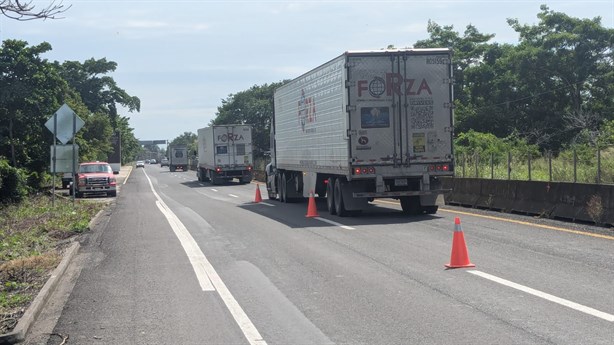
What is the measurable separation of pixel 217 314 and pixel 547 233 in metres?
8.35

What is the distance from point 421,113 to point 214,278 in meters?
9.38

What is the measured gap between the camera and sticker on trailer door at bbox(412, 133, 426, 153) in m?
18.2

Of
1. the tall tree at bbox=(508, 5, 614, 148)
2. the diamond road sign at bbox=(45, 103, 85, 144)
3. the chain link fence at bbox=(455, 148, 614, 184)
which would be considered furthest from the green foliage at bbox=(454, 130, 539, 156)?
the diamond road sign at bbox=(45, 103, 85, 144)

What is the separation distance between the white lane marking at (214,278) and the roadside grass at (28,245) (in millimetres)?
2244

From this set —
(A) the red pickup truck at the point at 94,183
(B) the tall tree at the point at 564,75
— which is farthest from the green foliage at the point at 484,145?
(A) the red pickup truck at the point at 94,183

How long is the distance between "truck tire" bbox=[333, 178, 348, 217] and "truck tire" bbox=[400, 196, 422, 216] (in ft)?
5.40

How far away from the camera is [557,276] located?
9570 mm

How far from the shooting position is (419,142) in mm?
18297

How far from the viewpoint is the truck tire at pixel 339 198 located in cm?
1916

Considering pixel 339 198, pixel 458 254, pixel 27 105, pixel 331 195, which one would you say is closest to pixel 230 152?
pixel 27 105

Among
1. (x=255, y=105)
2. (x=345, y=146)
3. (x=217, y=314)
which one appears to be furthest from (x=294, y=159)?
(x=255, y=105)

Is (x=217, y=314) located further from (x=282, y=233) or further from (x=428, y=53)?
(x=428, y=53)

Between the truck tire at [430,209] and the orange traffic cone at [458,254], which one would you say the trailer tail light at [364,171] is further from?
the orange traffic cone at [458,254]

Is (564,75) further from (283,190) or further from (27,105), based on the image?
(27,105)
